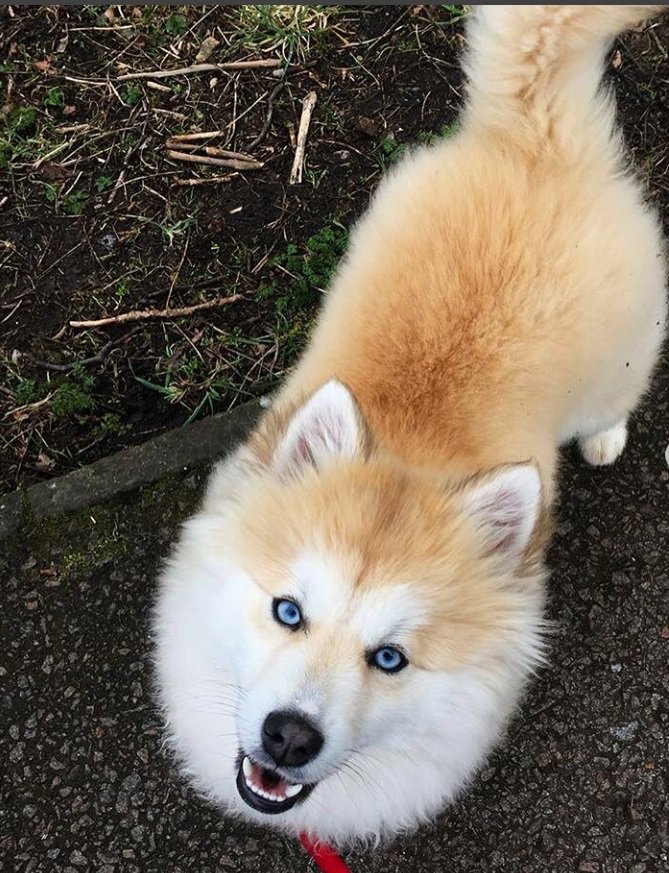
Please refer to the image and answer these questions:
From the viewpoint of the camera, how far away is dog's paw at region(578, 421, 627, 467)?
3.12 meters

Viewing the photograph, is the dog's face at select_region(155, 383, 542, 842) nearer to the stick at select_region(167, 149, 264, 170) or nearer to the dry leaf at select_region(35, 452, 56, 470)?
the dry leaf at select_region(35, 452, 56, 470)

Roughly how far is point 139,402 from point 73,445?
1.03 ft

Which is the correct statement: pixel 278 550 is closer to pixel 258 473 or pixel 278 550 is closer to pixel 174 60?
pixel 258 473

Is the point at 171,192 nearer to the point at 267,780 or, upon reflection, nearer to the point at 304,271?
the point at 304,271

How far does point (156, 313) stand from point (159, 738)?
66.6 inches

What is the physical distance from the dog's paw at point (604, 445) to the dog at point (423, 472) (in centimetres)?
49

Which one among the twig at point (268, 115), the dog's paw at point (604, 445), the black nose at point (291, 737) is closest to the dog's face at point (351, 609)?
the black nose at point (291, 737)

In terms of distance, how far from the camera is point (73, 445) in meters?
3.12

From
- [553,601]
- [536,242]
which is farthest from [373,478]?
[553,601]

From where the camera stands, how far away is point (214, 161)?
3.42m

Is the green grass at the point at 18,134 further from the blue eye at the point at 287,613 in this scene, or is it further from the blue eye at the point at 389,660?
the blue eye at the point at 389,660

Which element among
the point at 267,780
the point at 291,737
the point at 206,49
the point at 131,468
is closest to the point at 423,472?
the point at 291,737

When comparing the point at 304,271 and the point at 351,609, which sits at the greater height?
the point at 351,609

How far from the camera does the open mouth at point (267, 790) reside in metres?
1.97
